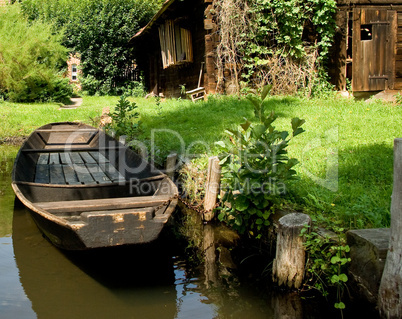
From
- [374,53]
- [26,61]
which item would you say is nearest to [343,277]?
[374,53]

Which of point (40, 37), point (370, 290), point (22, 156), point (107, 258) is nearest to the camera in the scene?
point (370, 290)

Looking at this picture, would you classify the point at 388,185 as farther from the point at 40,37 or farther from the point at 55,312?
the point at 40,37

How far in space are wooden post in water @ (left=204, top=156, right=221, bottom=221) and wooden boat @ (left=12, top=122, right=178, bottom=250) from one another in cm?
55

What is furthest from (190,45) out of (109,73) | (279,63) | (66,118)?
(109,73)

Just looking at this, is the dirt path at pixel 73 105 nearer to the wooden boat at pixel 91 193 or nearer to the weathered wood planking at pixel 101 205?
the wooden boat at pixel 91 193

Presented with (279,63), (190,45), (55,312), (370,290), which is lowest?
(55,312)

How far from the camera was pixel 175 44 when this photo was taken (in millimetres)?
14344

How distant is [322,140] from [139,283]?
140 inches

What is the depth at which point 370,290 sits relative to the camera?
109 inches

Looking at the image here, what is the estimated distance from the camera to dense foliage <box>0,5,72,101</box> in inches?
581

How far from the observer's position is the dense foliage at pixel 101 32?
20656 mm

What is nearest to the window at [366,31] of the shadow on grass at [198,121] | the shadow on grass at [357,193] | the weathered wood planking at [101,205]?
the shadow on grass at [198,121]

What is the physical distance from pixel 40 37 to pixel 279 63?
390 inches

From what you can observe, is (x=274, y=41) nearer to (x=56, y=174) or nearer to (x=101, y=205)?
(x=56, y=174)
